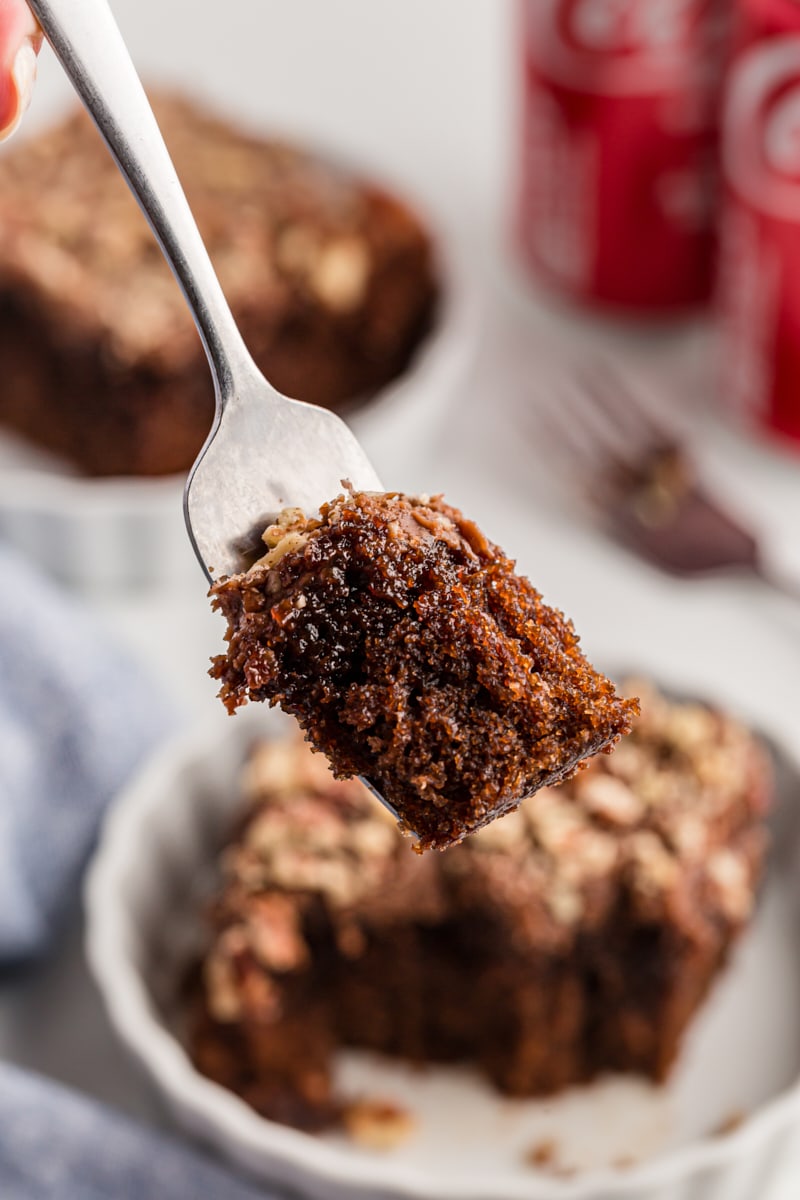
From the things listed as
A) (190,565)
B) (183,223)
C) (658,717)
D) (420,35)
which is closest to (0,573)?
(190,565)

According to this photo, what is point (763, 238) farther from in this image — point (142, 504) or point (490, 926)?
point (490, 926)

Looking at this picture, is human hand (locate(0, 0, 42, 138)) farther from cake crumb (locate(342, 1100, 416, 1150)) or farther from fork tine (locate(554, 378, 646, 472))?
fork tine (locate(554, 378, 646, 472))

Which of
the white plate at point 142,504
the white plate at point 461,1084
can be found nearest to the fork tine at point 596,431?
the white plate at point 142,504

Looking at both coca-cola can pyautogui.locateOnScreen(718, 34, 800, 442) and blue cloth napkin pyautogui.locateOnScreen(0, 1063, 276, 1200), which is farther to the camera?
coca-cola can pyautogui.locateOnScreen(718, 34, 800, 442)

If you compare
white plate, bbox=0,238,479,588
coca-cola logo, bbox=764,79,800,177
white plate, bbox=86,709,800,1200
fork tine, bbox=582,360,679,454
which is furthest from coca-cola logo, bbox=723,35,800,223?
white plate, bbox=86,709,800,1200

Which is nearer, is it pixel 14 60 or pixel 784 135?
pixel 14 60

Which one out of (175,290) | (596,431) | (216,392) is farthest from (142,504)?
(216,392)
